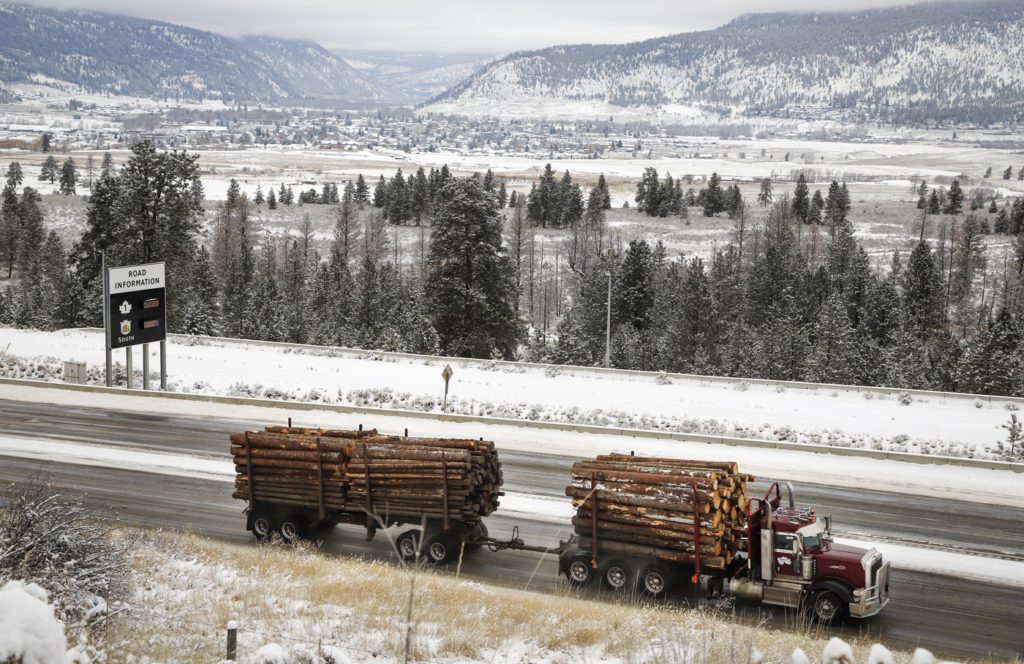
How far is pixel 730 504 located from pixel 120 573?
9.32 meters

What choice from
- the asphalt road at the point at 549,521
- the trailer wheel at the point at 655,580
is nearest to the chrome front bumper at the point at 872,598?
the asphalt road at the point at 549,521

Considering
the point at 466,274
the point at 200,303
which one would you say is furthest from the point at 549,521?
the point at 200,303

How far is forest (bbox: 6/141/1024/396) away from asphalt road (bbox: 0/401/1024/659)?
2259 cm

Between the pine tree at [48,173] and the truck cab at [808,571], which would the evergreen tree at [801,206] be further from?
the pine tree at [48,173]

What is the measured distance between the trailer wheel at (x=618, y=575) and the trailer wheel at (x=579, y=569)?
318mm

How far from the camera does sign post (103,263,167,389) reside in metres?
34.1

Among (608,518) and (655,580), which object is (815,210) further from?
(655,580)

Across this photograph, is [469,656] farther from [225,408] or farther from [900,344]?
[900,344]

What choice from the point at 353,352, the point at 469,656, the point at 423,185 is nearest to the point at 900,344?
the point at 353,352

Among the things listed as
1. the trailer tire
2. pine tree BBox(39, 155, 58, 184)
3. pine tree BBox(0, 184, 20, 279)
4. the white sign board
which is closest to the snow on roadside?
the trailer tire

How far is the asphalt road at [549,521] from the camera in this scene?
52.1ft

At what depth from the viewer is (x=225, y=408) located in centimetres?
3334

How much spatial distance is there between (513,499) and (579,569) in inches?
227

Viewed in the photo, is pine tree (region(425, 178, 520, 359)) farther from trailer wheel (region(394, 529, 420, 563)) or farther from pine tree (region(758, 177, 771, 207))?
pine tree (region(758, 177, 771, 207))
